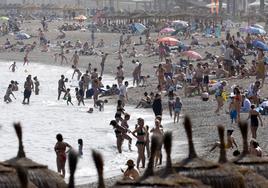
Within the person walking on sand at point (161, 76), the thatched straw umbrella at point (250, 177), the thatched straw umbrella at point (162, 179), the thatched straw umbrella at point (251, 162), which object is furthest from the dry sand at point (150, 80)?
the thatched straw umbrella at point (162, 179)

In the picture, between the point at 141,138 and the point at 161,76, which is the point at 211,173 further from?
the point at 161,76

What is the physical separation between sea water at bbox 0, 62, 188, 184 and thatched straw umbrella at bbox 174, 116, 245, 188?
888 cm

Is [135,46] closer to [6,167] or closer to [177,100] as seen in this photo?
[177,100]

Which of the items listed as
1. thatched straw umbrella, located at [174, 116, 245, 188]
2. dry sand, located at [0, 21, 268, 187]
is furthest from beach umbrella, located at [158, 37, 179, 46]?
thatched straw umbrella, located at [174, 116, 245, 188]

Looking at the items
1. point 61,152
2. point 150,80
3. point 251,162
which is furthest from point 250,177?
point 150,80

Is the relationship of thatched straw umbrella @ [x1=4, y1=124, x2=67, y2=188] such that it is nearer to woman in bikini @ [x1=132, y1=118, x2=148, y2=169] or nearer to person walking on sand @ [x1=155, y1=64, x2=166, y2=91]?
woman in bikini @ [x1=132, y1=118, x2=148, y2=169]

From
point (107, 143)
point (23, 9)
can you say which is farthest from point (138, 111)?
point (23, 9)

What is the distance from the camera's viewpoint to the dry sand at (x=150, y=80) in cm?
1962

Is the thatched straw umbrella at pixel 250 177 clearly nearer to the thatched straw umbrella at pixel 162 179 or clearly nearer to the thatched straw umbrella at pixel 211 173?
the thatched straw umbrella at pixel 211 173

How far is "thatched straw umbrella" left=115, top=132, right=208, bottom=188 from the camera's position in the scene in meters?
6.19

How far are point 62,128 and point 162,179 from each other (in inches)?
751

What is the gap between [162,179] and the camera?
6.34 meters

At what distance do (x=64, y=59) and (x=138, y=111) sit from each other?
2364cm

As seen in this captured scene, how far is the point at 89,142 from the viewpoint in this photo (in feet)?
72.1
